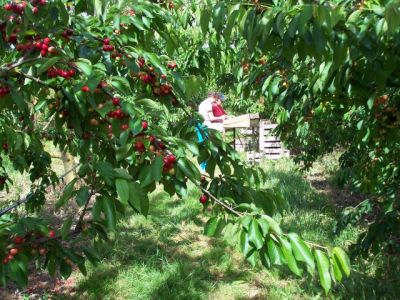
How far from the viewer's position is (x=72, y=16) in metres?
1.89

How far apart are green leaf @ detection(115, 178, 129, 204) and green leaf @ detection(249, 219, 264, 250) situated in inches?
13.7

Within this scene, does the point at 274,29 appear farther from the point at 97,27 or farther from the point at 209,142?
the point at 97,27

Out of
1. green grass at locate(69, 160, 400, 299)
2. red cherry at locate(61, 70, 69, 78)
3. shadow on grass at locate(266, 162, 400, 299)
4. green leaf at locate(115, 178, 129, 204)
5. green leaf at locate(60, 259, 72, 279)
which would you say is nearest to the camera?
green leaf at locate(115, 178, 129, 204)

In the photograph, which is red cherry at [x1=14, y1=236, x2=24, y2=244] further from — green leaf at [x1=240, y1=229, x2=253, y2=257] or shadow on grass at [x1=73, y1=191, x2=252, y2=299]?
shadow on grass at [x1=73, y1=191, x2=252, y2=299]

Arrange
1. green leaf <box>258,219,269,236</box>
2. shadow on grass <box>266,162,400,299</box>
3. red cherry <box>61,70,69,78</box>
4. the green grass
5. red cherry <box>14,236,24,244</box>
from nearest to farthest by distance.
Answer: green leaf <box>258,219,269,236</box> < red cherry <box>61,70,69,78</box> < red cherry <box>14,236,24,244</box> < shadow on grass <box>266,162,400,299</box> < the green grass

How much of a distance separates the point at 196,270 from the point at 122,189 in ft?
9.88

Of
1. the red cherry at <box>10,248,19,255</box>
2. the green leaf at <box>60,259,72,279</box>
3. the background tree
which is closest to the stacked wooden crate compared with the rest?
the background tree

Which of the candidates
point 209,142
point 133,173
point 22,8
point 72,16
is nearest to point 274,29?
point 209,142

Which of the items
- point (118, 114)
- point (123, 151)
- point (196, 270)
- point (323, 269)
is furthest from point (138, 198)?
point (196, 270)

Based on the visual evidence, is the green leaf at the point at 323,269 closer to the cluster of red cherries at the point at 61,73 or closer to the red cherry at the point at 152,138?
the red cherry at the point at 152,138

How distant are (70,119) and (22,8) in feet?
1.23

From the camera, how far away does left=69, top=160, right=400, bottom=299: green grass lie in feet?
11.5

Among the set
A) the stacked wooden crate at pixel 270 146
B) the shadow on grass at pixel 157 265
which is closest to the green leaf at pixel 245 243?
the shadow on grass at pixel 157 265

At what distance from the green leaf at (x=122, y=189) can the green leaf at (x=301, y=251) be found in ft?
1.54
